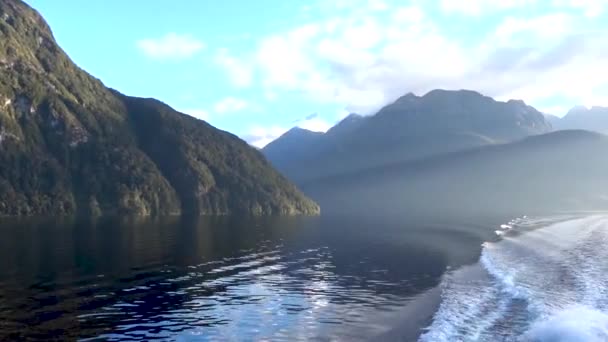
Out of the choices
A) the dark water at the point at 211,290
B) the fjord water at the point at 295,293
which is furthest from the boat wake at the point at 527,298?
the dark water at the point at 211,290

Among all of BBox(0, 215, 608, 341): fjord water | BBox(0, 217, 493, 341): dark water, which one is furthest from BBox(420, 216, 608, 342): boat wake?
BBox(0, 217, 493, 341): dark water

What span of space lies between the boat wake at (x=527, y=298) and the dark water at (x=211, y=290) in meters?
3.18

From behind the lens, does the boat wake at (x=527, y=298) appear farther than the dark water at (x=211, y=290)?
No

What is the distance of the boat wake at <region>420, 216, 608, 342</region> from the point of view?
43594mm

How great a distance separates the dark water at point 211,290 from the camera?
4491 cm

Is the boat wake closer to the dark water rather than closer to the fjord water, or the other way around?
the fjord water

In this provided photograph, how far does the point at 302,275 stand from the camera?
7656 centimetres

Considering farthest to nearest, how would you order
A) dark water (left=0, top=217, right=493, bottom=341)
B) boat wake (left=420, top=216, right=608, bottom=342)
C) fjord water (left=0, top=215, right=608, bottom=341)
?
dark water (left=0, top=217, right=493, bottom=341) → fjord water (left=0, top=215, right=608, bottom=341) → boat wake (left=420, top=216, right=608, bottom=342)

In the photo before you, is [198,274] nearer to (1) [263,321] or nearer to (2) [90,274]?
(2) [90,274]

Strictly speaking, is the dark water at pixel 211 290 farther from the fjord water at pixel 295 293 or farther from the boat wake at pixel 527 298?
the boat wake at pixel 527 298

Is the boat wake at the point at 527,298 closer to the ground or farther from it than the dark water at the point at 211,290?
closer to the ground

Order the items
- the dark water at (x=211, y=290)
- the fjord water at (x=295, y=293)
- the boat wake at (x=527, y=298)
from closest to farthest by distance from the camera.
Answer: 1. the boat wake at (x=527, y=298)
2. the fjord water at (x=295, y=293)
3. the dark water at (x=211, y=290)

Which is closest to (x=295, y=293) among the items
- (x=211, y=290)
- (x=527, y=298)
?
(x=211, y=290)

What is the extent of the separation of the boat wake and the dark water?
3.18 metres
